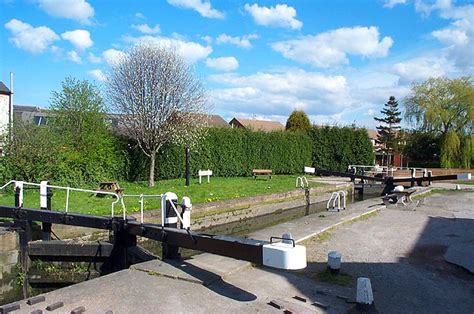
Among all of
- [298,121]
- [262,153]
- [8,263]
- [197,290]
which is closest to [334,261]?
[197,290]

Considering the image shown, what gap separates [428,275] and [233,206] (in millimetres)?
8850

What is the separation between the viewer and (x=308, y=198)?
20.1m

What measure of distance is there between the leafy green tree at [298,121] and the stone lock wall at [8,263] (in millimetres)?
36381

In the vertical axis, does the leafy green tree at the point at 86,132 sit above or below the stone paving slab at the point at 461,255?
above

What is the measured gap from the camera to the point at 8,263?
8.08 meters

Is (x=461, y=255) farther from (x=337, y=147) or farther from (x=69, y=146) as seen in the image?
(x=337, y=147)

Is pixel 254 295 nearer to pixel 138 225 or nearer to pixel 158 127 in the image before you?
pixel 138 225

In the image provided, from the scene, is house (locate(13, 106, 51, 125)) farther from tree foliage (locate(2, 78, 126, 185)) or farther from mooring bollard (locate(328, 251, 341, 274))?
mooring bollard (locate(328, 251, 341, 274))

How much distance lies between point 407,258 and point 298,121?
3662cm

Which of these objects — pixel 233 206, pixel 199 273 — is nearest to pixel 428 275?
pixel 199 273

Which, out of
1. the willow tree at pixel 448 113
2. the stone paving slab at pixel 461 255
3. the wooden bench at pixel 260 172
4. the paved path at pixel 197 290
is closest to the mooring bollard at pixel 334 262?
the paved path at pixel 197 290

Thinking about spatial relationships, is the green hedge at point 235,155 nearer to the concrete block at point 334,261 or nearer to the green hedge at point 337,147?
the green hedge at point 337,147

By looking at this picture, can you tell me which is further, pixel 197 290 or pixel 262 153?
pixel 262 153

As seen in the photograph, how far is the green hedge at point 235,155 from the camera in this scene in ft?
72.1
